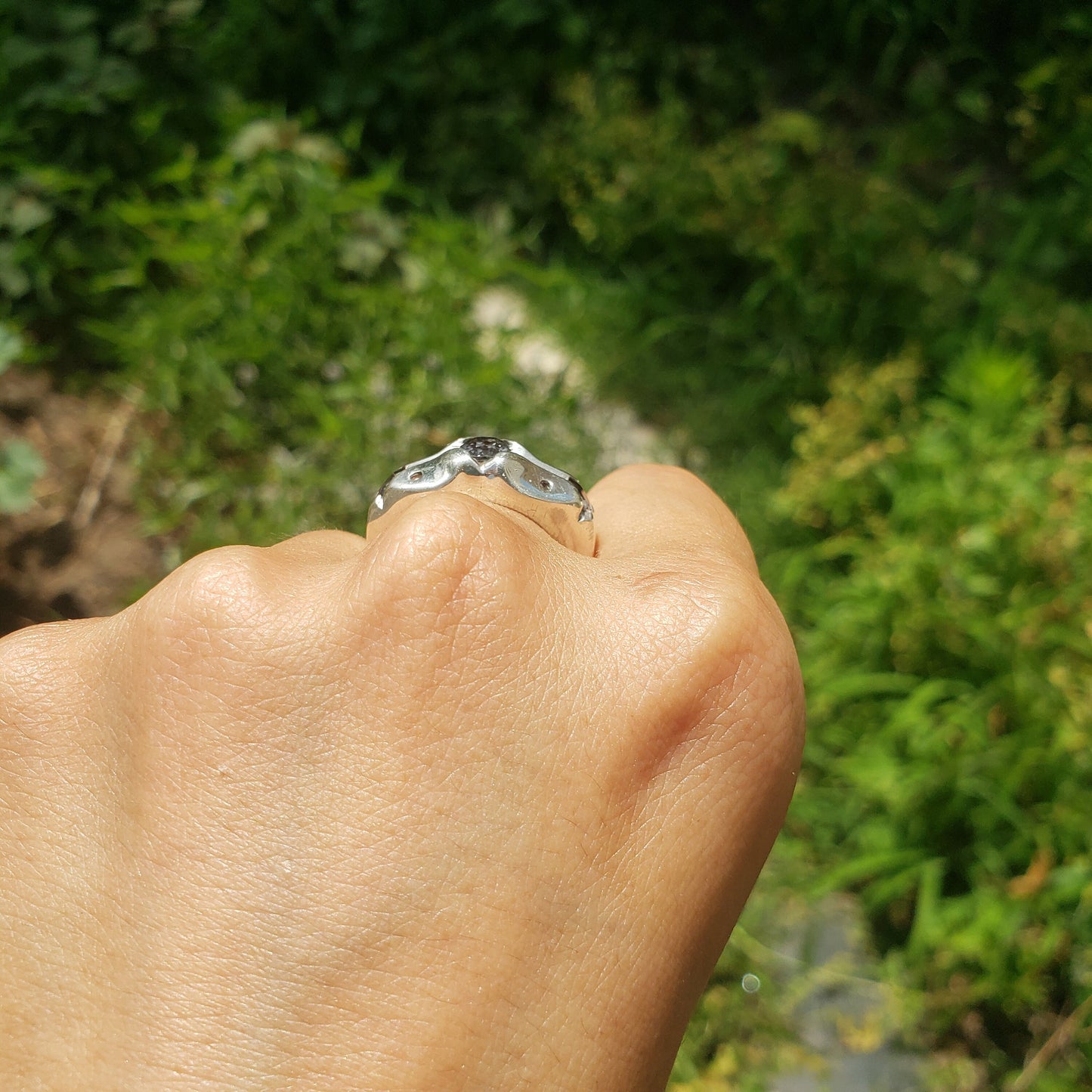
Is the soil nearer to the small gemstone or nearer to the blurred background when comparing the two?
the blurred background

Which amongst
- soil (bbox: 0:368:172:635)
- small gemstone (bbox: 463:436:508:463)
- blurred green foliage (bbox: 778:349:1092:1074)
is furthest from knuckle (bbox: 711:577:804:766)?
soil (bbox: 0:368:172:635)

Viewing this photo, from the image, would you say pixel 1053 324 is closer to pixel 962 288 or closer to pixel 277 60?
pixel 962 288

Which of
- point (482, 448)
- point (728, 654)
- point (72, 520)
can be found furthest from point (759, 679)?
point (72, 520)

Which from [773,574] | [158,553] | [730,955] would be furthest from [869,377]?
[158,553]

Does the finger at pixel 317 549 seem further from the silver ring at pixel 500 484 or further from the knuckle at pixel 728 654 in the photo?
the knuckle at pixel 728 654

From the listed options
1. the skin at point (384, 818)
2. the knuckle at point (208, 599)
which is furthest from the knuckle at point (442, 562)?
the knuckle at point (208, 599)
